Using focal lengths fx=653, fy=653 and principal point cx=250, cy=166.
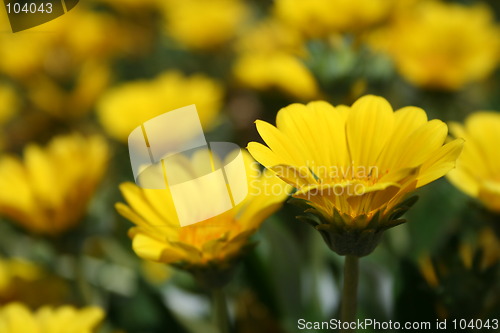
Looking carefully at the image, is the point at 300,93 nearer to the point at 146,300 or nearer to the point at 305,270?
the point at 305,270

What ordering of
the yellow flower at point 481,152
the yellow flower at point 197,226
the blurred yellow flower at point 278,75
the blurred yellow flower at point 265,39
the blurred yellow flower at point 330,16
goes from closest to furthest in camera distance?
1. the yellow flower at point 197,226
2. the yellow flower at point 481,152
3. the blurred yellow flower at point 278,75
4. the blurred yellow flower at point 330,16
5. the blurred yellow flower at point 265,39

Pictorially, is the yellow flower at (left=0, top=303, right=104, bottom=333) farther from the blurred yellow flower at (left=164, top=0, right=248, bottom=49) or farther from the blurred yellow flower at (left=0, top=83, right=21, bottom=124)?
the blurred yellow flower at (left=164, top=0, right=248, bottom=49)

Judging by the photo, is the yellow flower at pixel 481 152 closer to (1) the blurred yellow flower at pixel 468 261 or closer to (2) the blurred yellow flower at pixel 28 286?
(1) the blurred yellow flower at pixel 468 261

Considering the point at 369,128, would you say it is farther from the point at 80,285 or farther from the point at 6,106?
the point at 6,106

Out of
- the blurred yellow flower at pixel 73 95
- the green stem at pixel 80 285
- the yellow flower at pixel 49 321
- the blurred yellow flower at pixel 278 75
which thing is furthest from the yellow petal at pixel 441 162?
the blurred yellow flower at pixel 73 95

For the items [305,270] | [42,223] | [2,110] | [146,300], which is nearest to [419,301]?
[305,270]

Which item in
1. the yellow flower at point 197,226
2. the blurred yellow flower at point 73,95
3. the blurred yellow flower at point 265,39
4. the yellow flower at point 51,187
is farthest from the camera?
the blurred yellow flower at point 265,39

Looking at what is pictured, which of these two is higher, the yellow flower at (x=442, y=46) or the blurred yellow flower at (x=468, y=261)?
the yellow flower at (x=442, y=46)
